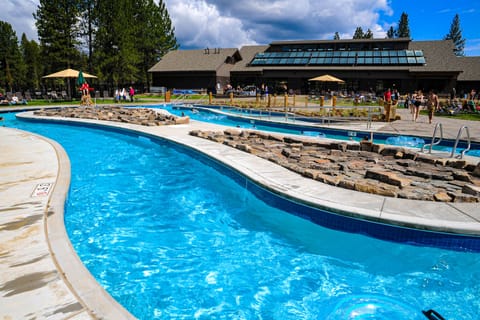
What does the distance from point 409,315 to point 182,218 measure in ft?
13.1

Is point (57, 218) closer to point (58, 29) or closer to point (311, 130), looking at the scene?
point (311, 130)

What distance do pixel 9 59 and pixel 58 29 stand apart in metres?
26.3

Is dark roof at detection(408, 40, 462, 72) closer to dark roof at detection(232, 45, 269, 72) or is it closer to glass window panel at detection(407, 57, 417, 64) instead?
glass window panel at detection(407, 57, 417, 64)

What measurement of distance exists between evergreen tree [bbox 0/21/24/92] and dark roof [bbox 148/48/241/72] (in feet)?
77.3

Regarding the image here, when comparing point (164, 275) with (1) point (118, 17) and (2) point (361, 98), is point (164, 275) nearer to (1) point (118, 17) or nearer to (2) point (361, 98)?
(2) point (361, 98)

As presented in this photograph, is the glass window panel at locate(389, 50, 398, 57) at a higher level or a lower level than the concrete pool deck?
higher

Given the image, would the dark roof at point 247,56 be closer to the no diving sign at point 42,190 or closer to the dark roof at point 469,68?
the dark roof at point 469,68

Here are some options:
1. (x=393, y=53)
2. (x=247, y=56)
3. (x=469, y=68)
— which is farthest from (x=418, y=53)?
(x=247, y=56)

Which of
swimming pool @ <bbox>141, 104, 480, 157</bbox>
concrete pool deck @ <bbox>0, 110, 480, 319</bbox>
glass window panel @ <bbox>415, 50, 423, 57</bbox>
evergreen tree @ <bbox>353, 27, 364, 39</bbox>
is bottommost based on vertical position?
concrete pool deck @ <bbox>0, 110, 480, 319</bbox>

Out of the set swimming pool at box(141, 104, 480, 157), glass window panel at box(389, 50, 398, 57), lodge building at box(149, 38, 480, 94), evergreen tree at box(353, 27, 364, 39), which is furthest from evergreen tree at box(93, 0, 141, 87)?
evergreen tree at box(353, 27, 364, 39)

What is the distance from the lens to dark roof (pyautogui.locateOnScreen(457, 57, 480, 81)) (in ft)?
114

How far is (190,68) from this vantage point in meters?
43.1

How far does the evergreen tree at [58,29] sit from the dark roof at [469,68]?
4035 centimetres

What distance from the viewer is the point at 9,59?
50312 mm
